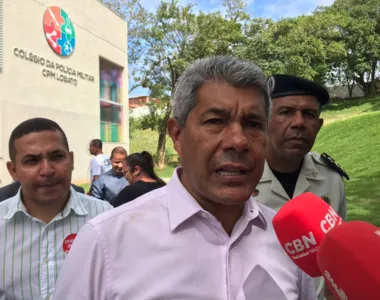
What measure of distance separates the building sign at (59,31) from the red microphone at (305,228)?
1209 centimetres

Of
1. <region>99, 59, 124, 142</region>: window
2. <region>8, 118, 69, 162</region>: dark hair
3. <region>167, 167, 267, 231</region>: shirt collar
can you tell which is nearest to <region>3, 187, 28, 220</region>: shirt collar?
<region>8, 118, 69, 162</region>: dark hair

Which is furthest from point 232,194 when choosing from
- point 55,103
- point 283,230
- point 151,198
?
point 55,103

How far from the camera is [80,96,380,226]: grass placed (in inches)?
310

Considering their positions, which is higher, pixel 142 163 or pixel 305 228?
pixel 305 228

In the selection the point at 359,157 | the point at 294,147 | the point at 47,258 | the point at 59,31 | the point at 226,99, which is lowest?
the point at 359,157

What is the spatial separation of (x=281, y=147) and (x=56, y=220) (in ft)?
4.32

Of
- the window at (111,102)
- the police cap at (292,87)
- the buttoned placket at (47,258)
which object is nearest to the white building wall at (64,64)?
the window at (111,102)

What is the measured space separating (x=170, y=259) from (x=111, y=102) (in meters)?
15.6

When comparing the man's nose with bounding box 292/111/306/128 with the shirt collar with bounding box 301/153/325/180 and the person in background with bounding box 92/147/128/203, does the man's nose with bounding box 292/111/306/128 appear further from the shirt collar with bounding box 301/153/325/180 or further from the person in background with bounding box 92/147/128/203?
the person in background with bounding box 92/147/128/203

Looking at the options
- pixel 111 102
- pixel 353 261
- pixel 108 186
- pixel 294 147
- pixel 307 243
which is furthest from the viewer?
pixel 111 102

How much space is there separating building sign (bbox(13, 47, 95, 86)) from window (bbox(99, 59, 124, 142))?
1.57 m

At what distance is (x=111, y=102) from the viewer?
53.9 ft

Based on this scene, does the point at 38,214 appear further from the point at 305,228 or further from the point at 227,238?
the point at 305,228

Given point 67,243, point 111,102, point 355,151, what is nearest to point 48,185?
point 67,243
